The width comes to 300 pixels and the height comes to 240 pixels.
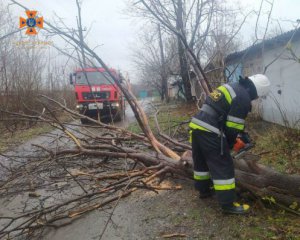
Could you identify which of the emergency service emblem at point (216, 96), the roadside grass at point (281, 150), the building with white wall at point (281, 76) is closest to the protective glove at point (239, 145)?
the emergency service emblem at point (216, 96)

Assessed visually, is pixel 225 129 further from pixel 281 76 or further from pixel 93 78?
pixel 93 78

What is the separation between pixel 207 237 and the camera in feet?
9.34

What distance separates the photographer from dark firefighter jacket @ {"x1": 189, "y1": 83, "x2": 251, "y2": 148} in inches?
123

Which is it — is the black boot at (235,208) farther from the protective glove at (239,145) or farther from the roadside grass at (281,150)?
the roadside grass at (281,150)

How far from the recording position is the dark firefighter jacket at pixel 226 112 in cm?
313

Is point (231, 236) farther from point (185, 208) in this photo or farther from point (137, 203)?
point (137, 203)

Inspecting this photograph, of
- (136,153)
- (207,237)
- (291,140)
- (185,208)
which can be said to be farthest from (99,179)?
(291,140)

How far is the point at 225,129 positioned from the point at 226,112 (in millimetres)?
183

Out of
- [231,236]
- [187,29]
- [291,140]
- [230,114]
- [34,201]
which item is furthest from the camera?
[187,29]

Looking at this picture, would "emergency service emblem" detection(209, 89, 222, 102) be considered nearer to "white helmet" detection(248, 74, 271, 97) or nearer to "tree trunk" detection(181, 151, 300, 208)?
"white helmet" detection(248, 74, 271, 97)

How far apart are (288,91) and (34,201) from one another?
6862mm

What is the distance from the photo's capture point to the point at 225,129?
3.27m

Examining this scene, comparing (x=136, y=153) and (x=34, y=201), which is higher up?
(x=136, y=153)

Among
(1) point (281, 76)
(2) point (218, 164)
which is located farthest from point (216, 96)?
(1) point (281, 76)
